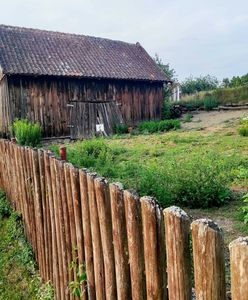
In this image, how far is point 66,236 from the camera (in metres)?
3.16

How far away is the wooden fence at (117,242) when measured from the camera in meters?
1.36

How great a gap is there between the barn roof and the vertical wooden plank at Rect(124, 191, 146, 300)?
15315 mm

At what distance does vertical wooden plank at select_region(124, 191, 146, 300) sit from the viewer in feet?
6.16

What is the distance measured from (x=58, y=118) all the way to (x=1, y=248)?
42.9ft

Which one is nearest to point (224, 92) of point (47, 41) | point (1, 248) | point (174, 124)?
point (174, 124)

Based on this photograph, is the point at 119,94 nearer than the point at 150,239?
No

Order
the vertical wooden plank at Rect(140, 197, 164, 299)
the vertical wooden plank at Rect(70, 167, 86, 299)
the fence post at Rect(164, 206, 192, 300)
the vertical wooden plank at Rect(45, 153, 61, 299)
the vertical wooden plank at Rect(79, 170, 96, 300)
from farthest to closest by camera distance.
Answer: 1. the vertical wooden plank at Rect(45, 153, 61, 299)
2. the vertical wooden plank at Rect(70, 167, 86, 299)
3. the vertical wooden plank at Rect(79, 170, 96, 300)
4. the vertical wooden plank at Rect(140, 197, 164, 299)
5. the fence post at Rect(164, 206, 192, 300)

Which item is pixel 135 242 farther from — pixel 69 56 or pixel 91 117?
pixel 69 56

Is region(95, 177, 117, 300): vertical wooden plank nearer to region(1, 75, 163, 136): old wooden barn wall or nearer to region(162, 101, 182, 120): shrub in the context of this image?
region(1, 75, 163, 136): old wooden barn wall

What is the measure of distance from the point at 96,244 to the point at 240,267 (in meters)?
1.45

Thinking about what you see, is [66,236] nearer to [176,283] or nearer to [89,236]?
[89,236]

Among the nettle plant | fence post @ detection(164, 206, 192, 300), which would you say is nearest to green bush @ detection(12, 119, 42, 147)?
the nettle plant

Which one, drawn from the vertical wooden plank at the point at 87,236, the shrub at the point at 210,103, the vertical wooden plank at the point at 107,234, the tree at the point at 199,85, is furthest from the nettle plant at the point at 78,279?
the tree at the point at 199,85

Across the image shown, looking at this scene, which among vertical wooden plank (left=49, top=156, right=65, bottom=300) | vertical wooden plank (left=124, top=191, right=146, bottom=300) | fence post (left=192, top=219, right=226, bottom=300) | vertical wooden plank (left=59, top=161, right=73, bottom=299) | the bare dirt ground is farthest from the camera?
the bare dirt ground
